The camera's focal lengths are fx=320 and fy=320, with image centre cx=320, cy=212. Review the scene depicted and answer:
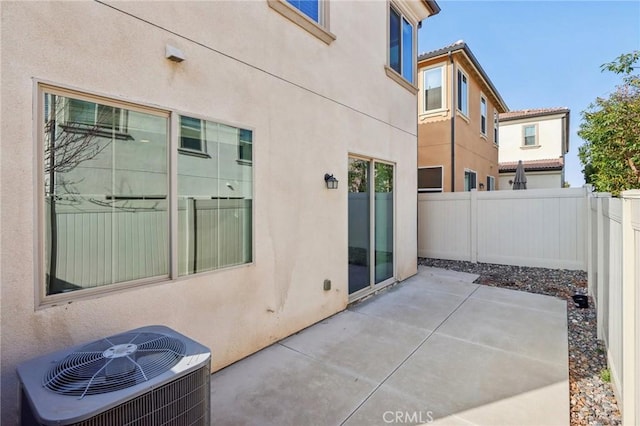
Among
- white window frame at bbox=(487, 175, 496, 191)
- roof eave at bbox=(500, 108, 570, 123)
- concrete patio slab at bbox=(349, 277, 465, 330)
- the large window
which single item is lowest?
concrete patio slab at bbox=(349, 277, 465, 330)

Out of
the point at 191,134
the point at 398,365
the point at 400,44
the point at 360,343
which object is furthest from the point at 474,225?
the point at 191,134

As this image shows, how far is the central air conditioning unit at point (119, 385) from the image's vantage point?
151 centimetres

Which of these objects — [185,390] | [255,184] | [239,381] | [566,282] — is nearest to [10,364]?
[185,390]

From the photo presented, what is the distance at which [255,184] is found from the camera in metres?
3.90

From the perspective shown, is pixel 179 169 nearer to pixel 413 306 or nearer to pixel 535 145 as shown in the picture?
pixel 413 306

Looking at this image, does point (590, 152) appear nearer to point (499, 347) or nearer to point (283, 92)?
point (499, 347)

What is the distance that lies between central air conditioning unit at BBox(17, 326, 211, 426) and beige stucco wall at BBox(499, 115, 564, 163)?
23.9 meters

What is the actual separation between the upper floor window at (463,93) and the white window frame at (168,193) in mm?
9696

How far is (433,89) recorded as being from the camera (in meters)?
11.0

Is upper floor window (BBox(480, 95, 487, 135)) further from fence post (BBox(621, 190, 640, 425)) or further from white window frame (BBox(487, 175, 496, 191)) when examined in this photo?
fence post (BBox(621, 190, 640, 425))

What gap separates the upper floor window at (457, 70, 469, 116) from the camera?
11.0 meters

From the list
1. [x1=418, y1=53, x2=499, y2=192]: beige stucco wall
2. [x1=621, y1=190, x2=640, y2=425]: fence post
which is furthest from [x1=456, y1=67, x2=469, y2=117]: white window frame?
[x1=621, y1=190, x2=640, y2=425]: fence post

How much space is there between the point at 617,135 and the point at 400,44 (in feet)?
19.8

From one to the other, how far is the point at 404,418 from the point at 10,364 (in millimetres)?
2948
